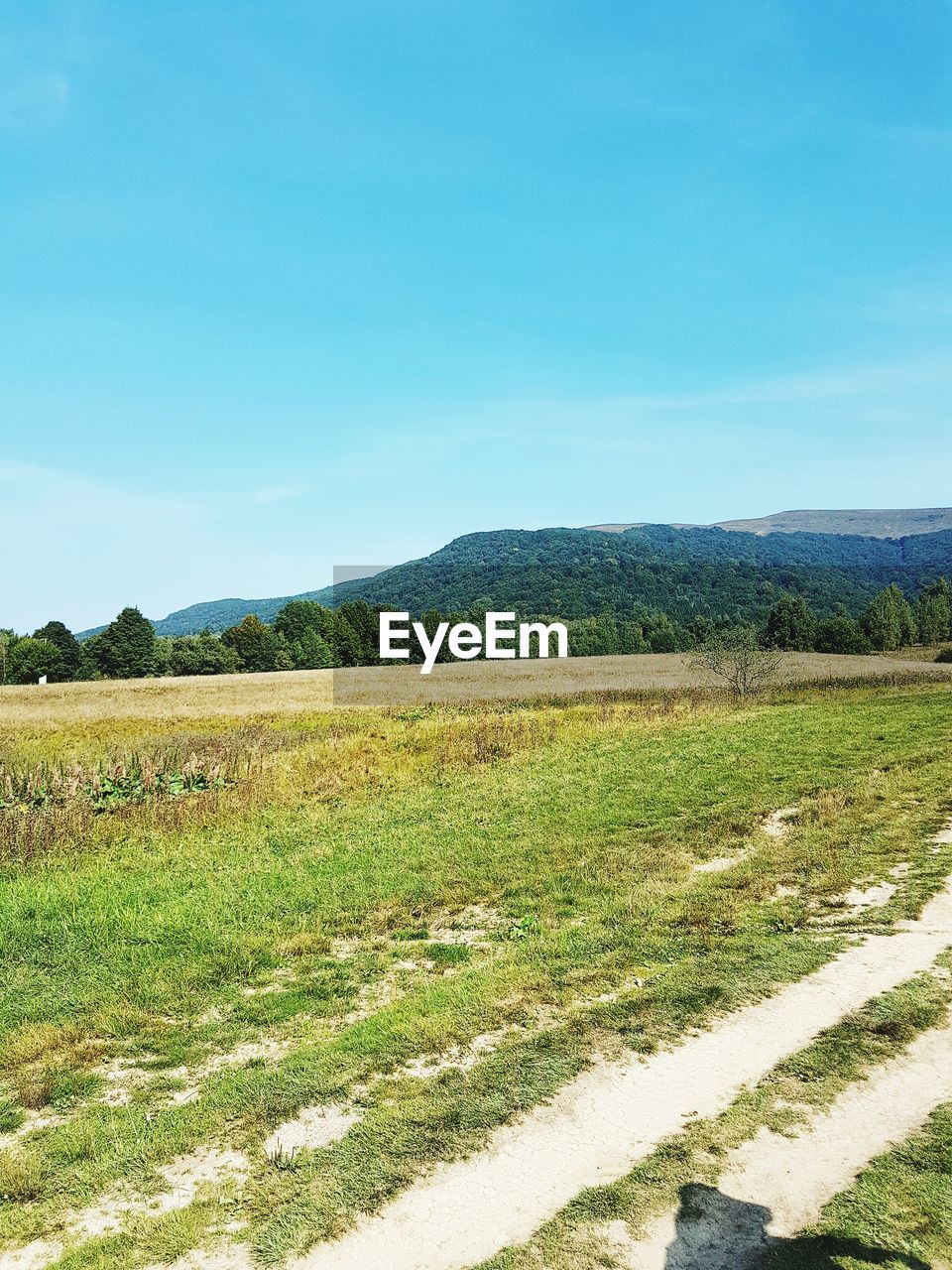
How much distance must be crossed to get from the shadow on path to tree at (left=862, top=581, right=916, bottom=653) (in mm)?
100670

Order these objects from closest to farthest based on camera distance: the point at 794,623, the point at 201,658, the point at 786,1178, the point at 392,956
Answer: the point at 786,1178
the point at 392,956
the point at 201,658
the point at 794,623

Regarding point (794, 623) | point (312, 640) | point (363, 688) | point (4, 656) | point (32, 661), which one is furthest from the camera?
point (312, 640)

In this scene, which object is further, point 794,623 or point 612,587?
point 612,587

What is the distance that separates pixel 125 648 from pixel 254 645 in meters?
14.6

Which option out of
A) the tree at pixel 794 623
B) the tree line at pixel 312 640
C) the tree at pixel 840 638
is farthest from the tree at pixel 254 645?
the tree at pixel 840 638

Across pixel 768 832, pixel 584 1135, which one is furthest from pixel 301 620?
pixel 584 1135

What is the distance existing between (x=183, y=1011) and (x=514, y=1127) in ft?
13.0

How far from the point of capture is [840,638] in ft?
298

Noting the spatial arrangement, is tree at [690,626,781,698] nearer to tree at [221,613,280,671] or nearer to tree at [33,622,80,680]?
tree at [221,613,280,671]

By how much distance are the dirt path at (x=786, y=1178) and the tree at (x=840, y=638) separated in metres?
91.4

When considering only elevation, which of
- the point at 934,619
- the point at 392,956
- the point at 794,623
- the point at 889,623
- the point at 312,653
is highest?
the point at 794,623

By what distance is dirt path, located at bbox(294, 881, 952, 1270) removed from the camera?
4359mm

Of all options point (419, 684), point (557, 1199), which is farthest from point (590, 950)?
point (419, 684)

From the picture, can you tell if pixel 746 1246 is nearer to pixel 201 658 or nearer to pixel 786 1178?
pixel 786 1178
